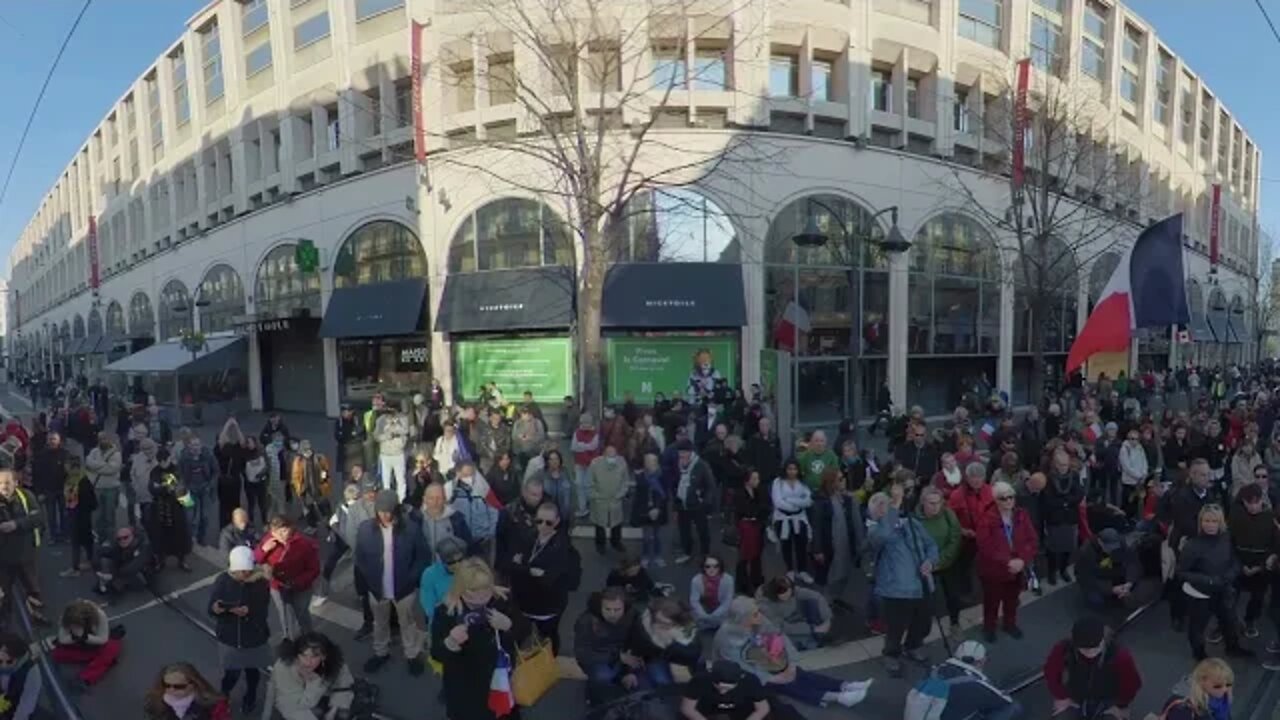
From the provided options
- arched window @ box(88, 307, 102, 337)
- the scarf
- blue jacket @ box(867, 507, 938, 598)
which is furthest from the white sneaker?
arched window @ box(88, 307, 102, 337)

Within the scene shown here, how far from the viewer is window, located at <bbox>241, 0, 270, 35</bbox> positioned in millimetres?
23125

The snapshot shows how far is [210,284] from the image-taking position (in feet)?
89.7

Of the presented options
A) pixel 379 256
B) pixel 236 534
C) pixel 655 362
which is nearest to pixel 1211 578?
pixel 236 534

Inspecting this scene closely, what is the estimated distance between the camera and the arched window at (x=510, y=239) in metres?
18.0

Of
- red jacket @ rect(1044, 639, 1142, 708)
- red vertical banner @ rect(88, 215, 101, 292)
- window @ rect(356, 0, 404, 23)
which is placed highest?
window @ rect(356, 0, 404, 23)

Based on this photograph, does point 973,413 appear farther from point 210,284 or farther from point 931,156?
point 210,284

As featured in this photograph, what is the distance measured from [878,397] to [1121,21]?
65.8 feet

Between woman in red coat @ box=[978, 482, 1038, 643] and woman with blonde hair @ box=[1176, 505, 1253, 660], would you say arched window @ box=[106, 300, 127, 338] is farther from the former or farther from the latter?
woman with blonde hair @ box=[1176, 505, 1253, 660]

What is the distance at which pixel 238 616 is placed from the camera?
4988 millimetres

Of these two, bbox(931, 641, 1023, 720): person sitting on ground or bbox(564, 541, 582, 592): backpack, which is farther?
bbox(564, 541, 582, 592): backpack

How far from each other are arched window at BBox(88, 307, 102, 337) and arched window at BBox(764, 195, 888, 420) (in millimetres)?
44272

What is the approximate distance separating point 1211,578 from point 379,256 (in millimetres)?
20648

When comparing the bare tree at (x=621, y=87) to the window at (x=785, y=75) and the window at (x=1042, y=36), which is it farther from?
the window at (x=1042, y=36)

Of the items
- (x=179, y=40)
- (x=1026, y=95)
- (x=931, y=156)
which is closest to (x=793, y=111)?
(x=931, y=156)
